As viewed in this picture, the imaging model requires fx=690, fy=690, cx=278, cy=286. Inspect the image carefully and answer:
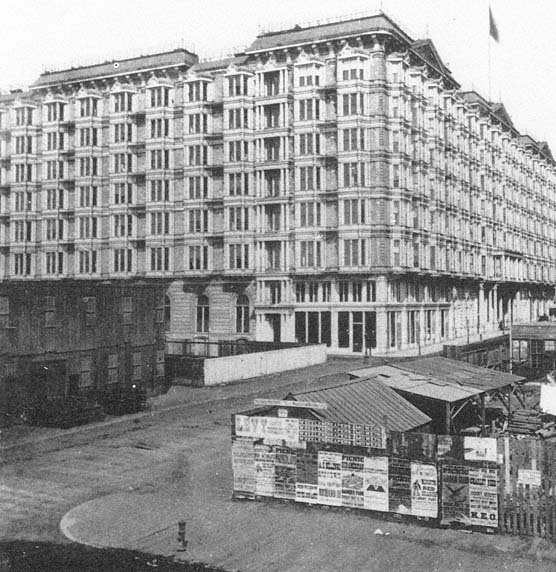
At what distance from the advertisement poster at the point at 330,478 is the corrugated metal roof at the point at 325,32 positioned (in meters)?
50.0

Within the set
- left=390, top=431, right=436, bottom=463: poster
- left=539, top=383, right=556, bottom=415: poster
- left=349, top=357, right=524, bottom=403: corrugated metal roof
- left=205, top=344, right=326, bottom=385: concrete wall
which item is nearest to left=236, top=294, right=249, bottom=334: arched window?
left=205, top=344, right=326, bottom=385: concrete wall

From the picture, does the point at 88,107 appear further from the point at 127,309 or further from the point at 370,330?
the point at 127,309

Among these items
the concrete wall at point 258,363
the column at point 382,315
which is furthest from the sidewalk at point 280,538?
the column at point 382,315

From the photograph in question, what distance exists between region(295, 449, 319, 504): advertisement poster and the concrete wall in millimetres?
25654

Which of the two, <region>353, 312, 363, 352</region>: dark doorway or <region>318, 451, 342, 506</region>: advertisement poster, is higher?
<region>353, 312, 363, 352</region>: dark doorway

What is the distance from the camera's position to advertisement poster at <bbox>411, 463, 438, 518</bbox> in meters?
15.8

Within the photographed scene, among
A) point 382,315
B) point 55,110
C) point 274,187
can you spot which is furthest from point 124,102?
point 382,315

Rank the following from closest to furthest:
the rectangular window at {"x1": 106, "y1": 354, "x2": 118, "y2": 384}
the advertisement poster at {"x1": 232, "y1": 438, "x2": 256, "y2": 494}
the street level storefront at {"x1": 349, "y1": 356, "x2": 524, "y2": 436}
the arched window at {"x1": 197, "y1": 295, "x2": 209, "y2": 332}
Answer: the advertisement poster at {"x1": 232, "y1": 438, "x2": 256, "y2": 494} < the street level storefront at {"x1": 349, "y1": 356, "x2": 524, "y2": 436} < the rectangular window at {"x1": 106, "y1": 354, "x2": 118, "y2": 384} < the arched window at {"x1": 197, "y1": 295, "x2": 209, "y2": 332}

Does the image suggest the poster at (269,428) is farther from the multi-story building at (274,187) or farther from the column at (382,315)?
the column at (382,315)

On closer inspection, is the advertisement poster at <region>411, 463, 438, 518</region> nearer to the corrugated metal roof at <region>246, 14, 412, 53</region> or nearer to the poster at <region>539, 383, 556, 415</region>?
the poster at <region>539, 383, 556, 415</region>

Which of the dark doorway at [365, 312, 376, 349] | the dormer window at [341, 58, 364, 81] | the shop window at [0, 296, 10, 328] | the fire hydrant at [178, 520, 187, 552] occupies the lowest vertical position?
the fire hydrant at [178, 520, 187, 552]

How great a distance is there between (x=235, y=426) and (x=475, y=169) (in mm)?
70705

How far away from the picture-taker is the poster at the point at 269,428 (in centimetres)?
1717

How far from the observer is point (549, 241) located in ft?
378
